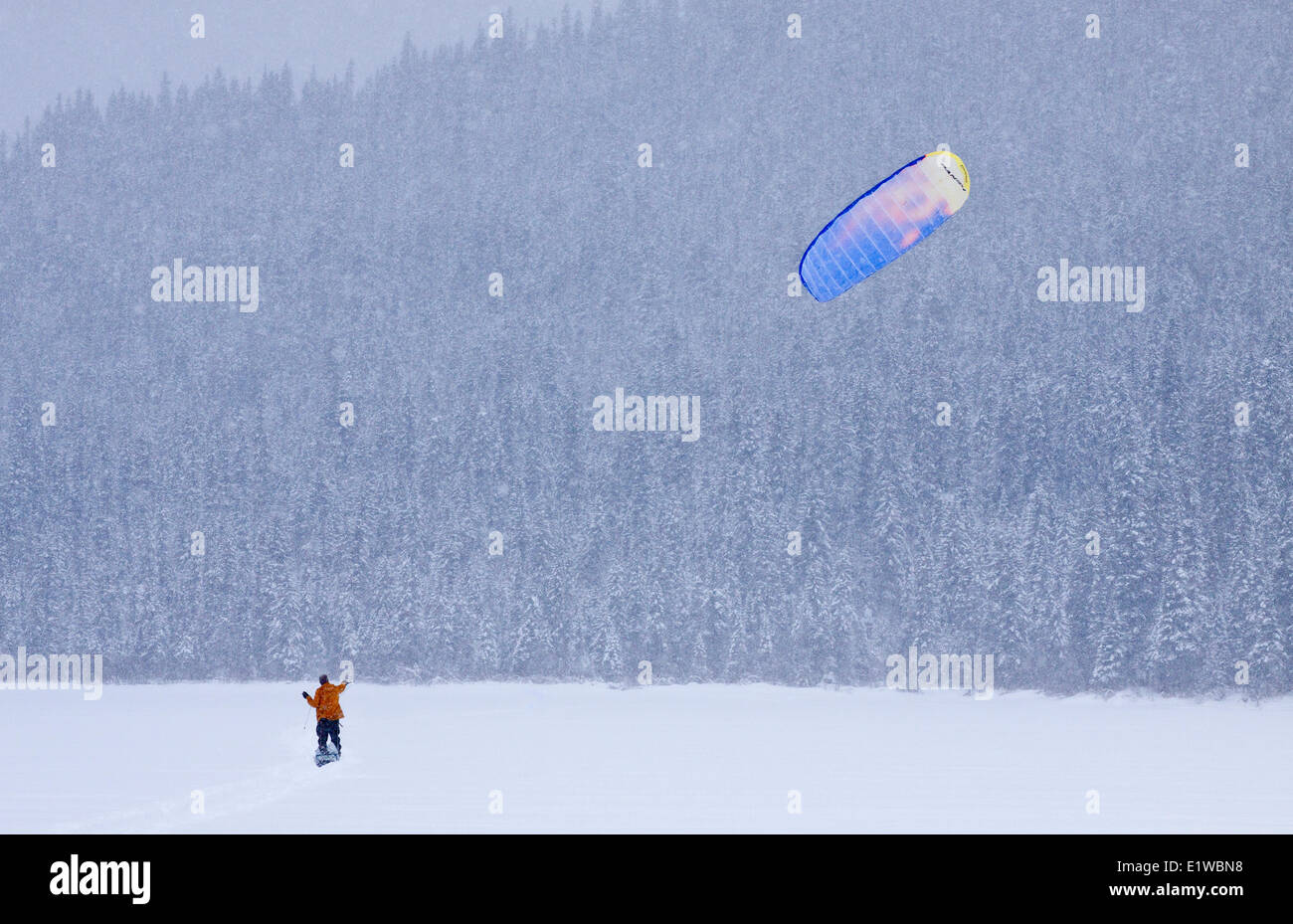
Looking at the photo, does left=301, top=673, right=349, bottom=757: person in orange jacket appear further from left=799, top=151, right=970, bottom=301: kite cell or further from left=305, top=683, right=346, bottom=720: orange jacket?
left=799, top=151, right=970, bottom=301: kite cell

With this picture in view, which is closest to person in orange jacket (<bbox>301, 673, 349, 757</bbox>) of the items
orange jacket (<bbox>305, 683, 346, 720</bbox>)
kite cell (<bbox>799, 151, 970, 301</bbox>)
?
orange jacket (<bbox>305, 683, 346, 720</bbox>)

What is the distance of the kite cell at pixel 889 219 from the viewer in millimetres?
21188

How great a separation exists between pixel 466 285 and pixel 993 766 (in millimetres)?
97997

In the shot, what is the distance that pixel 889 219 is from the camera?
2128cm

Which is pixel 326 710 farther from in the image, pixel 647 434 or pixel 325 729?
pixel 647 434

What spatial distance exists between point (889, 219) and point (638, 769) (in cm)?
901

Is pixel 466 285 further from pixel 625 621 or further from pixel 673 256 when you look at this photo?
pixel 625 621

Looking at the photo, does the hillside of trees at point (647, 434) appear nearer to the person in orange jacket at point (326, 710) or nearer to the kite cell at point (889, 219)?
the kite cell at point (889, 219)

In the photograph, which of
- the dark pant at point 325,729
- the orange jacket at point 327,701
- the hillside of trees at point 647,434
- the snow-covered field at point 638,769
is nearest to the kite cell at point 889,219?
the snow-covered field at point 638,769

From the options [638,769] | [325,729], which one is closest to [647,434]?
[638,769]

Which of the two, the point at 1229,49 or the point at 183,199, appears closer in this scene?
the point at 183,199
